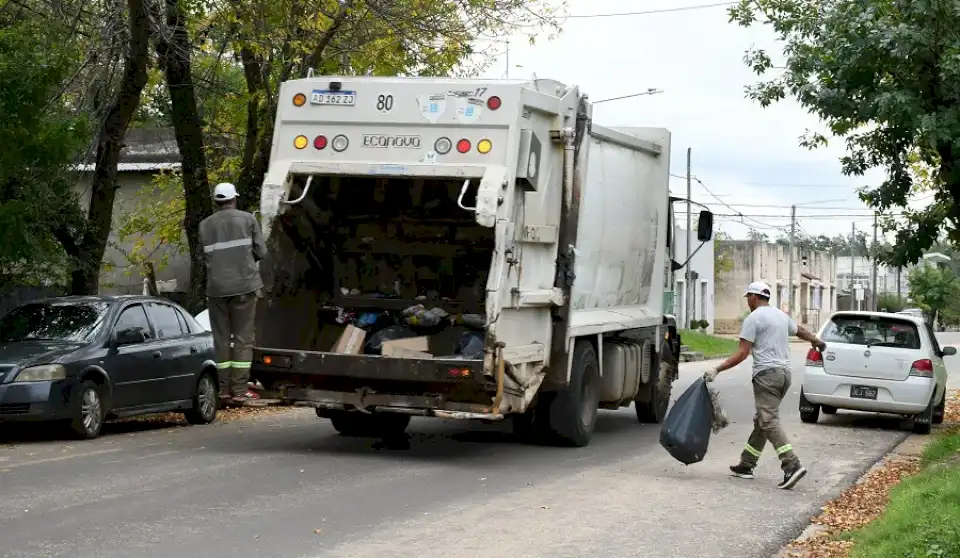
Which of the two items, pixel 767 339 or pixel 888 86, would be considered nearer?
pixel 767 339

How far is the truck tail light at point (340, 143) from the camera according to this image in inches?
469

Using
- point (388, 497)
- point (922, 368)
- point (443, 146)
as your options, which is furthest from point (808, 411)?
point (388, 497)

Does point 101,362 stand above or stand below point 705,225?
below

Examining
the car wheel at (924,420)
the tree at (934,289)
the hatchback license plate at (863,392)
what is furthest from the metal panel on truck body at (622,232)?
the tree at (934,289)

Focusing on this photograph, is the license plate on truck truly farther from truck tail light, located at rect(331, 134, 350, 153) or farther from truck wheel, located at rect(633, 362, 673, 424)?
truck wheel, located at rect(633, 362, 673, 424)

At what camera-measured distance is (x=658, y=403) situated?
54.9 ft

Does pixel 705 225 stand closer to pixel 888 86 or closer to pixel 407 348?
pixel 888 86

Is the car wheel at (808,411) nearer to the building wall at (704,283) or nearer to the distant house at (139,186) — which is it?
the distant house at (139,186)

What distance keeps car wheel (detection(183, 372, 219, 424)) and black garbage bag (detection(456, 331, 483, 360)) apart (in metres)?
4.43

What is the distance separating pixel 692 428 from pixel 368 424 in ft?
12.7

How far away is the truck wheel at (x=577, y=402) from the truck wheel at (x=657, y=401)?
10.2 feet

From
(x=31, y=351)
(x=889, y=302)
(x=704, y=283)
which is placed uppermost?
(x=704, y=283)

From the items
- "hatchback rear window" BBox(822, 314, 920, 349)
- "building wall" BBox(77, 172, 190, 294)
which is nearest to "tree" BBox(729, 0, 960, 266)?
"hatchback rear window" BBox(822, 314, 920, 349)

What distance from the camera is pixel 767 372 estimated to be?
37.0 feet
